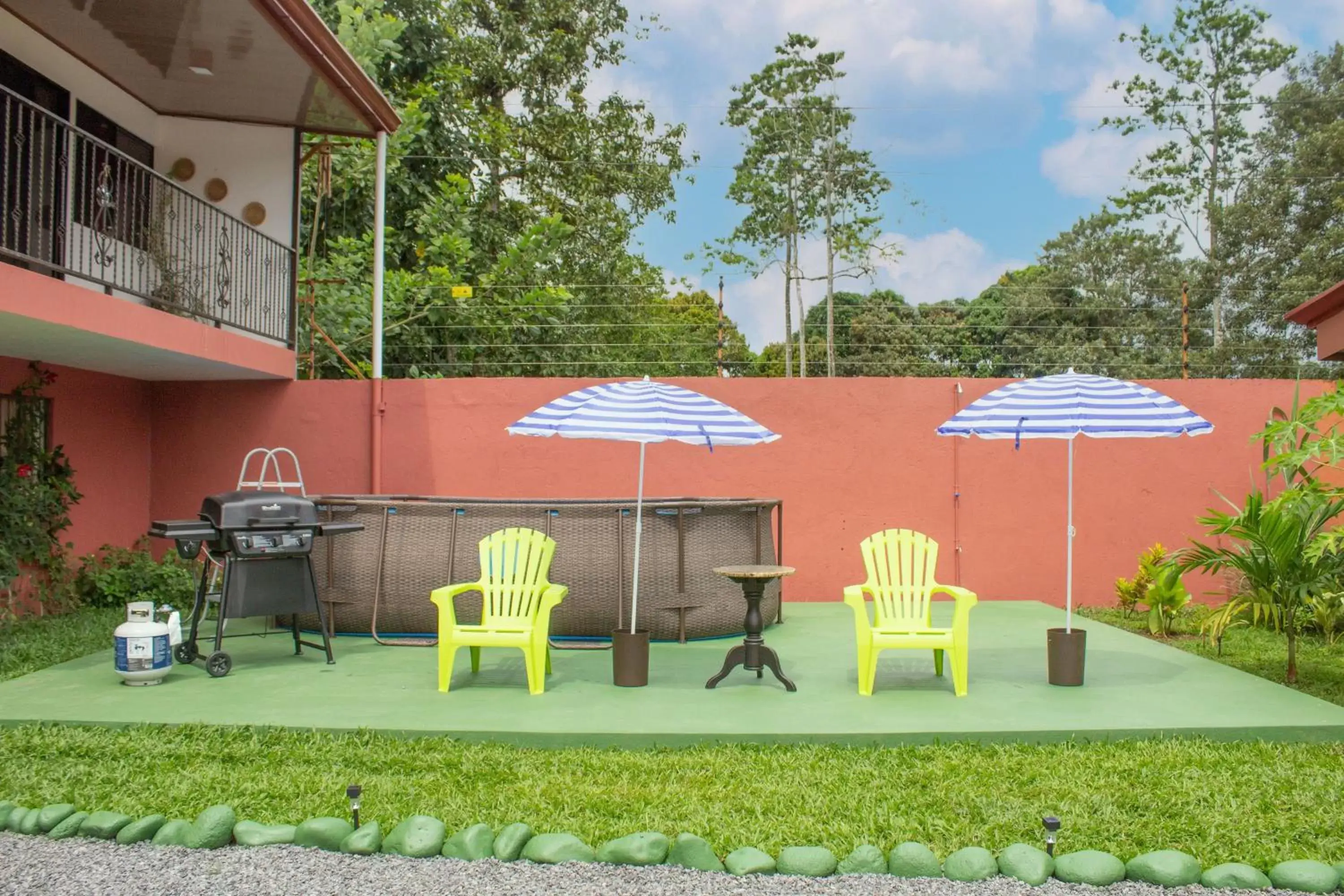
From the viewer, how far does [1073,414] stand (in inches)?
254

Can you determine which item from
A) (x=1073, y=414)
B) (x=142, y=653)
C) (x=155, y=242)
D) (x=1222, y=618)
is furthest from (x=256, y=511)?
(x=1222, y=618)

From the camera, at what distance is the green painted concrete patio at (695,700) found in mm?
5363

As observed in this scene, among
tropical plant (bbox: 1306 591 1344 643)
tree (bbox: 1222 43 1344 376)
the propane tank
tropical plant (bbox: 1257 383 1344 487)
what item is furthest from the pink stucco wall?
tree (bbox: 1222 43 1344 376)

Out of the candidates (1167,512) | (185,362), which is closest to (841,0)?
(1167,512)

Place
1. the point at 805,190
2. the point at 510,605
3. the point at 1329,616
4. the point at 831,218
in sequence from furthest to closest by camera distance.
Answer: the point at 805,190, the point at 831,218, the point at 1329,616, the point at 510,605

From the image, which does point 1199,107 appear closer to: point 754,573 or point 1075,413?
point 1075,413

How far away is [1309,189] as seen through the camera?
25359 mm

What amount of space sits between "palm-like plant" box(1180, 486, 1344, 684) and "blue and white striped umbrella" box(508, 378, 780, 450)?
2944mm

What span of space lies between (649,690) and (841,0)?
22.7 meters

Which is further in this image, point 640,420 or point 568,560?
point 568,560

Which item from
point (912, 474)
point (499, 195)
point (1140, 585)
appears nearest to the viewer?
point (1140, 585)

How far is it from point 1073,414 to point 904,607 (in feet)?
4.89

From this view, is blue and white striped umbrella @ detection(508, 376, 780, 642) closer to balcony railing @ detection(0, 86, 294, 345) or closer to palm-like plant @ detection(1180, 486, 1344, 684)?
palm-like plant @ detection(1180, 486, 1344, 684)

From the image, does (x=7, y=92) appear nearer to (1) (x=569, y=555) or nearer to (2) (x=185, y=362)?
(2) (x=185, y=362)
